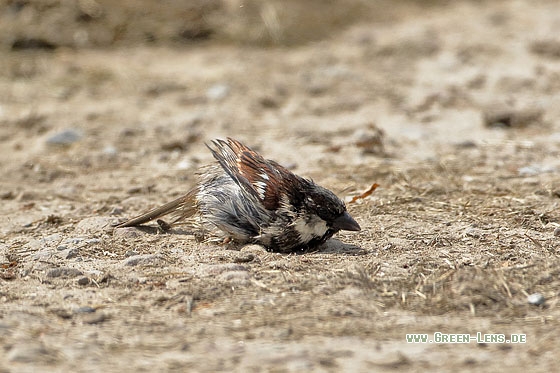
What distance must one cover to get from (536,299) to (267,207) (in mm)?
1646

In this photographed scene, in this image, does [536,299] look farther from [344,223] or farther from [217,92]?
[217,92]

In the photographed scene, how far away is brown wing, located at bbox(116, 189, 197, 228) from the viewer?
558cm

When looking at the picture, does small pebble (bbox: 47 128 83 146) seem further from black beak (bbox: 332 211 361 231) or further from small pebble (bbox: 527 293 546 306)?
small pebble (bbox: 527 293 546 306)

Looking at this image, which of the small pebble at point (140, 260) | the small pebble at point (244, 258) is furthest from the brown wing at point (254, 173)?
the small pebble at point (140, 260)

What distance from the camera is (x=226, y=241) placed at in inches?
212

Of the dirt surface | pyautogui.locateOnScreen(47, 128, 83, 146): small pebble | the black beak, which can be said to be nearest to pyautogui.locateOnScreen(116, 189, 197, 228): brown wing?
the dirt surface

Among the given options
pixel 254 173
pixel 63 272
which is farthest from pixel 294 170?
pixel 63 272

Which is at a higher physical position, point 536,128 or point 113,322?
point 113,322

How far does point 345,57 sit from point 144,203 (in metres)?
4.66

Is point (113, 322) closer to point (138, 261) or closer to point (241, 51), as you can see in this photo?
point (138, 261)

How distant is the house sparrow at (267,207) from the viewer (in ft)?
16.6

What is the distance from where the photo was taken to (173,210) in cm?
564

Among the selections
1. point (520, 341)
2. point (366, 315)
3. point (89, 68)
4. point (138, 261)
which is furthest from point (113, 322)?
point (89, 68)

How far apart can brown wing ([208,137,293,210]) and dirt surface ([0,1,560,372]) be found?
0.35 m
